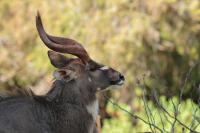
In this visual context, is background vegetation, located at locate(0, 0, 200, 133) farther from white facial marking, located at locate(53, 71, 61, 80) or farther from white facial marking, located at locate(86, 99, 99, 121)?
white facial marking, located at locate(53, 71, 61, 80)

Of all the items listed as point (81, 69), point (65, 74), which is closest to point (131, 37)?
point (81, 69)

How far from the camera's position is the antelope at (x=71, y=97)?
7719mm

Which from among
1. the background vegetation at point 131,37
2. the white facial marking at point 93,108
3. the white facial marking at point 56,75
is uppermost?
the background vegetation at point 131,37

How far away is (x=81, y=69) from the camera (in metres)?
7.87

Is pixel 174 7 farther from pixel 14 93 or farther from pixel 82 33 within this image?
pixel 14 93

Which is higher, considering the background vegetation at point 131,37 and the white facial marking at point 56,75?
the background vegetation at point 131,37

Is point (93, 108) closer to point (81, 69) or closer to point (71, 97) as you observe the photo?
point (71, 97)

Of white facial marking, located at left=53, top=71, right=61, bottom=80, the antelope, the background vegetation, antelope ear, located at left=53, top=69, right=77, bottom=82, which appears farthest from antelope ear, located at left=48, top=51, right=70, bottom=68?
the background vegetation

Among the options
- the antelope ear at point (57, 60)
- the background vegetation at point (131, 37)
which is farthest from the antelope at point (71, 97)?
the background vegetation at point (131, 37)

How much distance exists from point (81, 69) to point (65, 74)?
9.6 inches

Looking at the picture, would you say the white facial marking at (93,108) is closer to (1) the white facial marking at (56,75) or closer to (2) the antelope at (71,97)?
(2) the antelope at (71,97)

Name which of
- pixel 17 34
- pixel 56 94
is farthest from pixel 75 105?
pixel 17 34

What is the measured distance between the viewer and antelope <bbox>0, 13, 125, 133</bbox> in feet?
25.3

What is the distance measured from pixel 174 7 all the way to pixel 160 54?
121 centimetres
